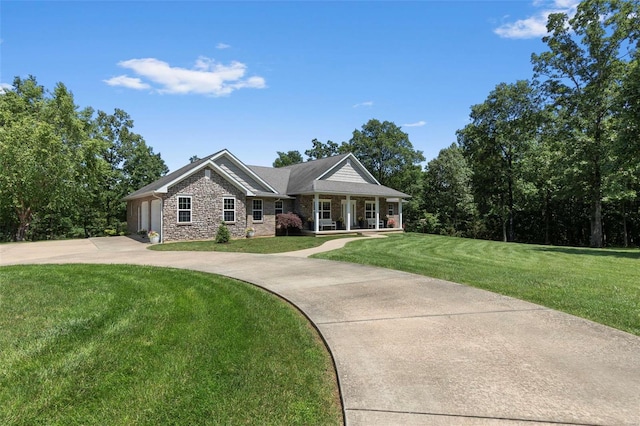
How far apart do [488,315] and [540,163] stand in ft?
96.4

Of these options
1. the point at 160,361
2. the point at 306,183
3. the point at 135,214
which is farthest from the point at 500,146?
the point at 160,361

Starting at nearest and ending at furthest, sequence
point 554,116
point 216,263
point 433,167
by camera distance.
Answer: point 216,263 < point 554,116 < point 433,167

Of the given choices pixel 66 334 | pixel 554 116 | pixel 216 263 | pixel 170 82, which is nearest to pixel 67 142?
pixel 170 82

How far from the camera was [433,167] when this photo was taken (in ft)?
113

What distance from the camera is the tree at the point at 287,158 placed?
5172 centimetres

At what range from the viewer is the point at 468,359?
3.66 m

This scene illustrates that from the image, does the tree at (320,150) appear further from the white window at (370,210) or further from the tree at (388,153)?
the white window at (370,210)

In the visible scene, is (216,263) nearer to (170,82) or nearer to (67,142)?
(170,82)

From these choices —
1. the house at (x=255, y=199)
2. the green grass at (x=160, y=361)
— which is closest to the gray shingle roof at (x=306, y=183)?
the house at (x=255, y=199)

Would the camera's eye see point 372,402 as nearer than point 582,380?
Yes

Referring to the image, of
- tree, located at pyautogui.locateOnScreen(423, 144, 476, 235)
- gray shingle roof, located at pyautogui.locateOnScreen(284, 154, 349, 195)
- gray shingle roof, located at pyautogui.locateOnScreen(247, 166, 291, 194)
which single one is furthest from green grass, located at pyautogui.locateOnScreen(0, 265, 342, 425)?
tree, located at pyautogui.locateOnScreen(423, 144, 476, 235)

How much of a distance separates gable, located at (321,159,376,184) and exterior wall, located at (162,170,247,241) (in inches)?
280

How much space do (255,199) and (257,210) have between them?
0.72m

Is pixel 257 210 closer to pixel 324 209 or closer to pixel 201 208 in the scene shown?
pixel 201 208
